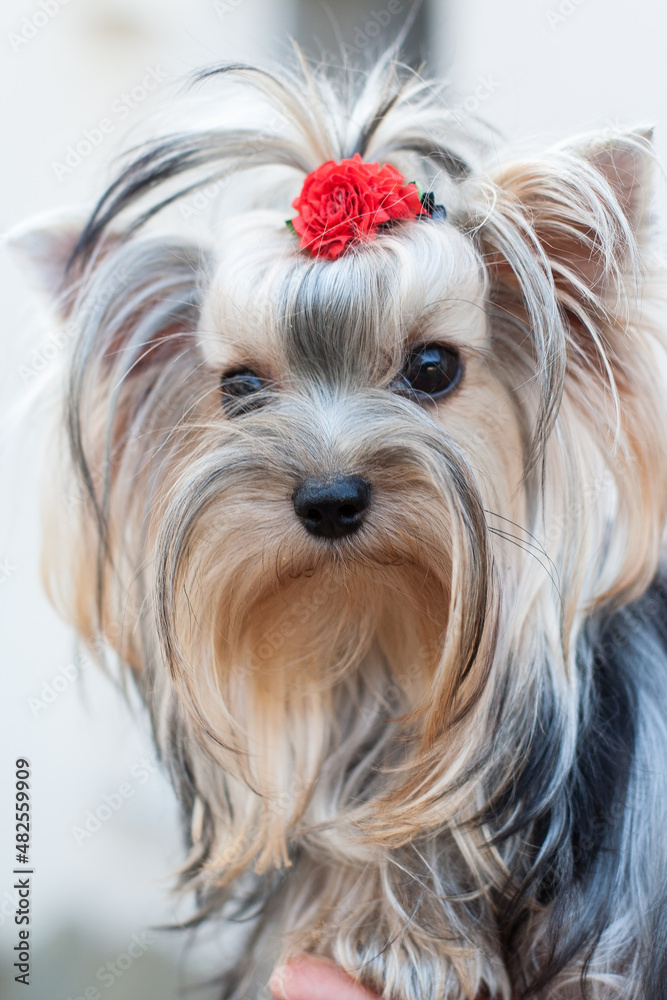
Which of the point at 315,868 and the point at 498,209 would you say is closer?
the point at 498,209

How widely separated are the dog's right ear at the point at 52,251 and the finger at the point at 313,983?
0.97 m

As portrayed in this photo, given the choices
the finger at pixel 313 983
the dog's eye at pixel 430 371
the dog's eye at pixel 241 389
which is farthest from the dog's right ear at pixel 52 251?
the finger at pixel 313 983

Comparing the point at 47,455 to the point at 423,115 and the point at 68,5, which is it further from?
the point at 68,5

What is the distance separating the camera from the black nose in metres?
0.77

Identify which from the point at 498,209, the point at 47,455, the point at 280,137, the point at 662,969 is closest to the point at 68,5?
the point at 280,137

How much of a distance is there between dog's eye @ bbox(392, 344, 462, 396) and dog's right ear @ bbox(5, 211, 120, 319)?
459 millimetres

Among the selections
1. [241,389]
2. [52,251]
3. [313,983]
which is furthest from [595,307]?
[313,983]

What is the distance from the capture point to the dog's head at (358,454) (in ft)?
2.71

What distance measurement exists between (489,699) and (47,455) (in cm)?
72

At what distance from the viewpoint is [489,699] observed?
36.5 inches

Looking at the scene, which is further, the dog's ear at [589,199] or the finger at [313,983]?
the finger at [313,983]

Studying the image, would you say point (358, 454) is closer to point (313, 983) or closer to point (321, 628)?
point (321, 628)

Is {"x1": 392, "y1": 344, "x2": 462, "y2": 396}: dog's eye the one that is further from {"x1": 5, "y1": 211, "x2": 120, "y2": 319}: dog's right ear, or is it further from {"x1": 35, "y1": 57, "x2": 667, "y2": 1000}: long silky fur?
{"x1": 5, "y1": 211, "x2": 120, "y2": 319}: dog's right ear

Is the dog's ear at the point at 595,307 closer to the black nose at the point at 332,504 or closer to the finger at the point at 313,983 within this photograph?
the black nose at the point at 332,504
